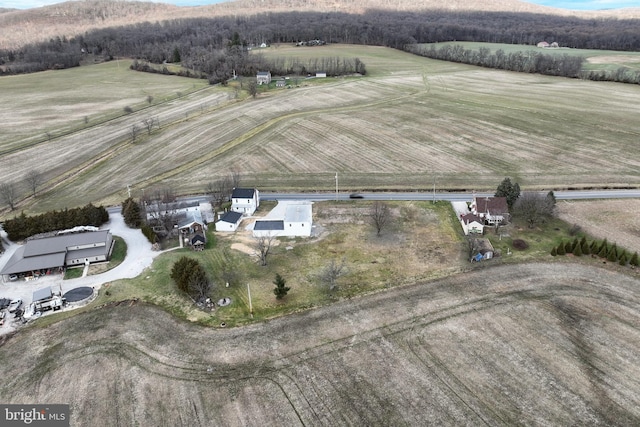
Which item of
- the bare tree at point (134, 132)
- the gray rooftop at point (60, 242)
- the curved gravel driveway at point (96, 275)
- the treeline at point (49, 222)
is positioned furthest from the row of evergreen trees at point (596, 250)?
the bare tree at point (134, 132)

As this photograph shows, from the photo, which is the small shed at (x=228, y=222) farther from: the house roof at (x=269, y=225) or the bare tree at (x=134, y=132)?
the bare tree at (x=134, y=132)

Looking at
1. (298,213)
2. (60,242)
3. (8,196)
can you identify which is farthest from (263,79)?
(60,242)

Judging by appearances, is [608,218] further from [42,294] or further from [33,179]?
[33,179]

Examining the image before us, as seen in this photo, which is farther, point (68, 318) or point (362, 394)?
point (68, 318)

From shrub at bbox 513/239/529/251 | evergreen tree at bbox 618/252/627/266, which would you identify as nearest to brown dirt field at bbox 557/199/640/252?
evergreen tree at bbox 618/252/627/266

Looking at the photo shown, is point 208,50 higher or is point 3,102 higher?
point 208,50

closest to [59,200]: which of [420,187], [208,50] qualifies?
[420,187]

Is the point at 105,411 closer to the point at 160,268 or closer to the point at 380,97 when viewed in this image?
the point at 160,268

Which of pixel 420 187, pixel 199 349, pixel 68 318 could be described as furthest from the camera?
pixel 420 187
